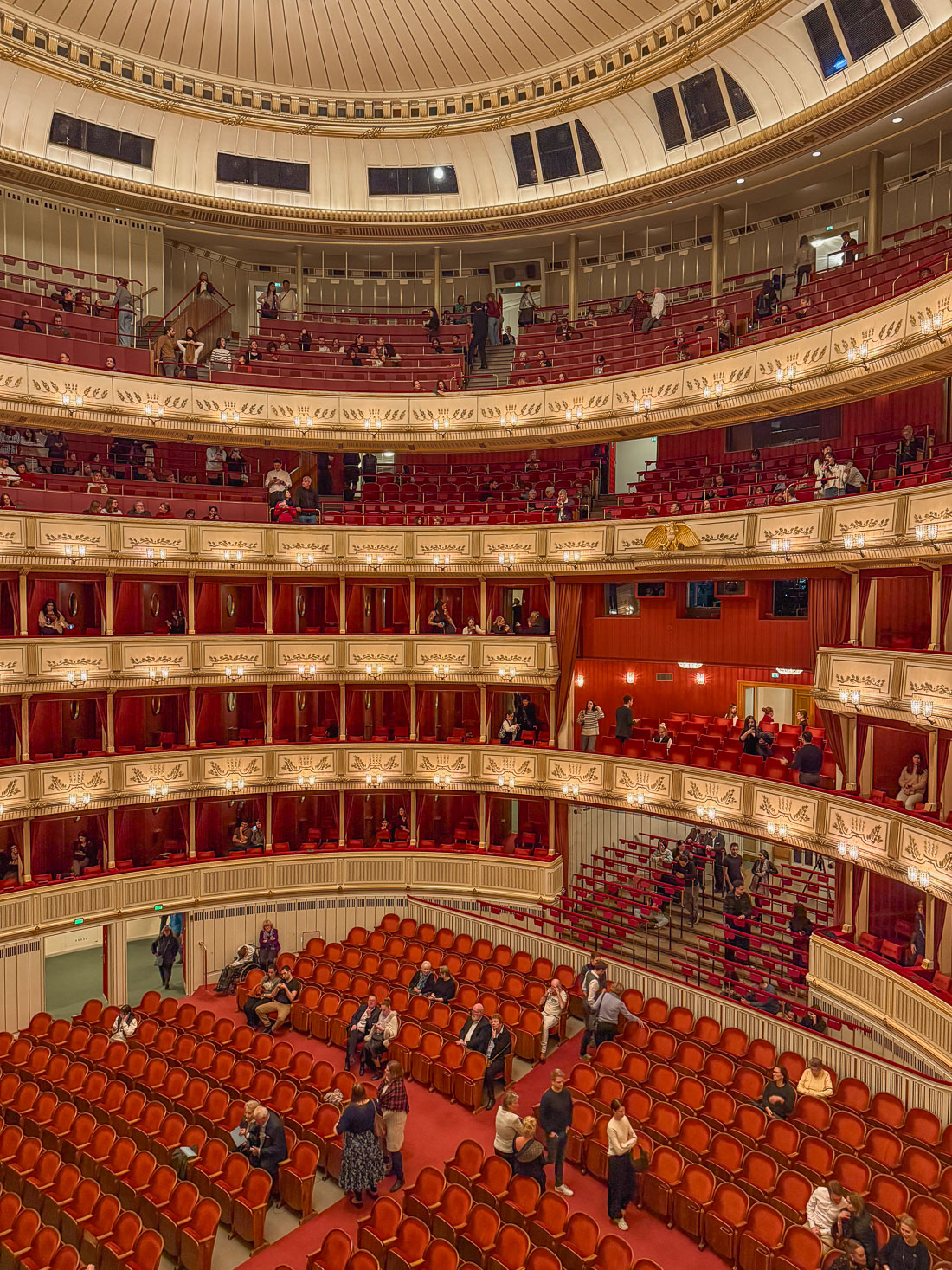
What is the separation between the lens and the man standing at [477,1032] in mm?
9938

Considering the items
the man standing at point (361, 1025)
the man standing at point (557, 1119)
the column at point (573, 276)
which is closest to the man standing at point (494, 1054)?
the man standing at point (361, 1025)

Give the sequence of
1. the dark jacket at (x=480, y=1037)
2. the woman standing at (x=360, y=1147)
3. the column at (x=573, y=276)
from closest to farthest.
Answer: the woman standing at (x=360, y=1147), the dark jacket at (x=480, y=1037), the column at (x=573, y=276)

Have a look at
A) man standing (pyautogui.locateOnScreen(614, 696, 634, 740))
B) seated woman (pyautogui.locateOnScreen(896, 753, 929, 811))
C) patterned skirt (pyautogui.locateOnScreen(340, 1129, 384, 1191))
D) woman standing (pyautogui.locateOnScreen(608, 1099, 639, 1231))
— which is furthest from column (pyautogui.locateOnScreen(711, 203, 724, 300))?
patterned skirt (pyautogui.locateOnScreen(340, 1129, 384, 1191))

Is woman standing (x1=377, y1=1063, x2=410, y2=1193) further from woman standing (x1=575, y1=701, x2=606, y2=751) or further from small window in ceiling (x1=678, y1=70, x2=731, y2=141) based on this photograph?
small window in ceiling (x1=678, y1=70, x2=731, y2=141)

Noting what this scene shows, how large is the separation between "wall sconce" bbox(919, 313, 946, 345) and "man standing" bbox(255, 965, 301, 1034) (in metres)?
11.9

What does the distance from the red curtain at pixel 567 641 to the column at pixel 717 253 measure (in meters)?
6.32

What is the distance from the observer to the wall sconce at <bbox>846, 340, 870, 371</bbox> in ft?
38.8

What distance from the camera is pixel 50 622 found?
14062 millimetres

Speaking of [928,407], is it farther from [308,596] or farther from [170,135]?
[170,135]

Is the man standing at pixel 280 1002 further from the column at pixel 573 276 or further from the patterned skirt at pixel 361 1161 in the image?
the column at pixel 573 276

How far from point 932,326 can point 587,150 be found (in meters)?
9.02

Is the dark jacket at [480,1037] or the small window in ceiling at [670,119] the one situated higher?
the small window in ceiling at [670,119]

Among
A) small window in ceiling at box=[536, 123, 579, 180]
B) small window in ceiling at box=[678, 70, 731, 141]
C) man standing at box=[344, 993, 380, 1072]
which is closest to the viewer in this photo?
man standing at box=[344, 993, 380, 1072]

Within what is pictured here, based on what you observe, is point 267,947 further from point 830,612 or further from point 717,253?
point 717,253
